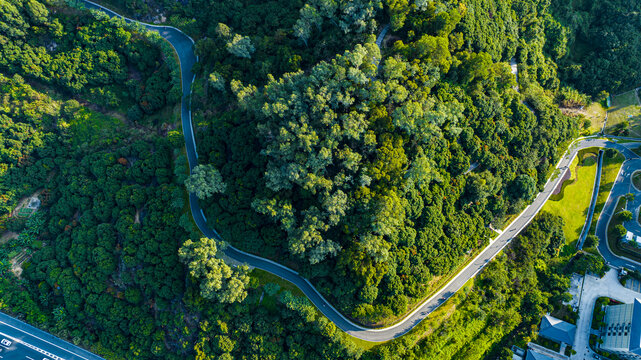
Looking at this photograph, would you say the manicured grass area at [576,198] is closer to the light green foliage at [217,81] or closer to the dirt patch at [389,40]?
the dirt patch at [389,40]

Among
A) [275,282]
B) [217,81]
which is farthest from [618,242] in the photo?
[217,81]

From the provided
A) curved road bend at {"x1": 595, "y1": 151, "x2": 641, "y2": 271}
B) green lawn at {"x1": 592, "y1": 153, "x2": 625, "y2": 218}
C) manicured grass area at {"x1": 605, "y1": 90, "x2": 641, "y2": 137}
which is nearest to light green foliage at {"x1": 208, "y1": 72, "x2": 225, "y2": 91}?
green lawn at {"x1": 592, "y1": 153, "x2": 625, "y2": 218}

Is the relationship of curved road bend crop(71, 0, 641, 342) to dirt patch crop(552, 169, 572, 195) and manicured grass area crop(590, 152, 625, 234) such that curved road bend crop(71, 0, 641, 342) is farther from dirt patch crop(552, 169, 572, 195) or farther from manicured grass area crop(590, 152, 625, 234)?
manicured grass area crop(590, 152, 625, 234)

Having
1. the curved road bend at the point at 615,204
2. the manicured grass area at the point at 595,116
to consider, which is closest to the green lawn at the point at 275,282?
the curved road bend at the point at 615,204

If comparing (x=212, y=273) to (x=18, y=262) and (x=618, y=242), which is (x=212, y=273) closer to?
(x=18, y=262)

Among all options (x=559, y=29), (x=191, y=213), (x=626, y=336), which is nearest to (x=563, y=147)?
(x=559, y=29)
